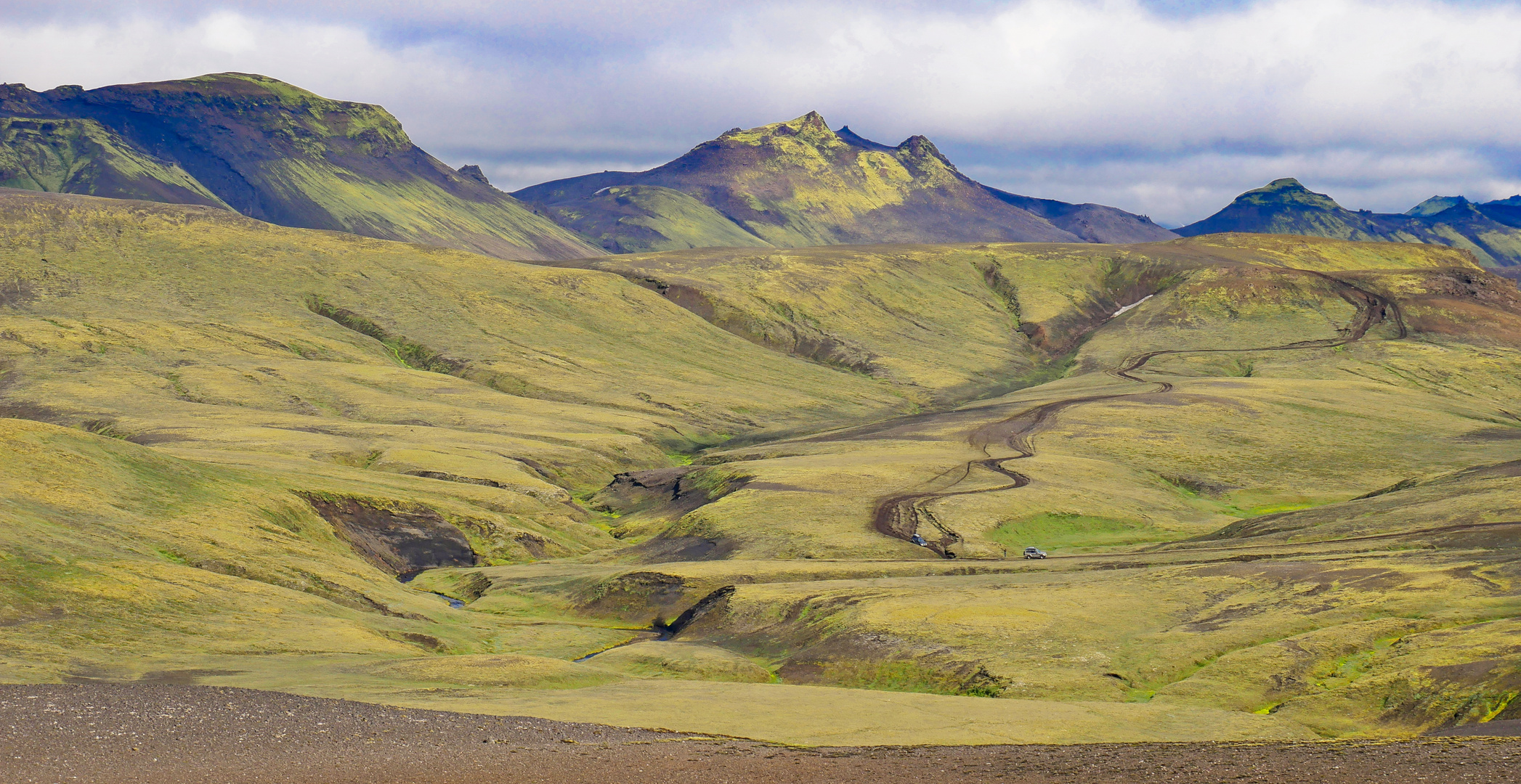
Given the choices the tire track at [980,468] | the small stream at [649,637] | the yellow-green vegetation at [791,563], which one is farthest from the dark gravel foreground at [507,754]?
the tire track at [980,468]

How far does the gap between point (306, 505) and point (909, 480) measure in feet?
196

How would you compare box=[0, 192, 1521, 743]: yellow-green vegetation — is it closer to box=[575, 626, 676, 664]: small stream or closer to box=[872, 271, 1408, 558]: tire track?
box=[575, 626, 676, 664]: small stream

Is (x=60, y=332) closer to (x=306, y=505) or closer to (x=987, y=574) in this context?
(x=306, y=505)

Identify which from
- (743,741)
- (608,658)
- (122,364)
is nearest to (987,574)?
(608,658)

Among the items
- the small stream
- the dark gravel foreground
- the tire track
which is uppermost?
the dark gravel foreground

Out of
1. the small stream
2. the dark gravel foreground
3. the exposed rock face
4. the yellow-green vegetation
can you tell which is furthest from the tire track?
the dark gravel foreground

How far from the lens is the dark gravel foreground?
32.7 metres

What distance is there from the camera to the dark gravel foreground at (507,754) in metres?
32.7

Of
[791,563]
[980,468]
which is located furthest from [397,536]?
[980,468]

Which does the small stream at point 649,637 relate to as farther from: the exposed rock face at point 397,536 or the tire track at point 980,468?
the exposed rock face at point 397,536

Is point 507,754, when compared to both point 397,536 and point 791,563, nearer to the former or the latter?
point 791,563

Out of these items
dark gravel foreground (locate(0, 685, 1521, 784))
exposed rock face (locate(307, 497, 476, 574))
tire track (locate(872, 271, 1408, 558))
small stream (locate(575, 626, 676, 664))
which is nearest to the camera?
dark gravel foreground (locate(0, 685, 1521, 784))

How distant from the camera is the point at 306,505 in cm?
9312

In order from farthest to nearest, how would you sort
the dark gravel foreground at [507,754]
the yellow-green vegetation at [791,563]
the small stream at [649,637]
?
the small stream at [649,637] < the yellow-green vegetation at [791,563] < the dark gravel foreground at [507,754]
